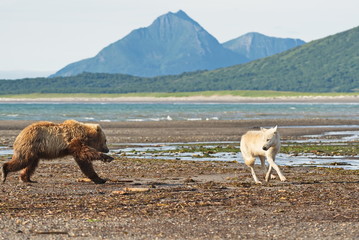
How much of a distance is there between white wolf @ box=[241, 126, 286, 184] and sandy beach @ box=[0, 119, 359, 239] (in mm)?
426

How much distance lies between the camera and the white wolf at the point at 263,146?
55.9 feet

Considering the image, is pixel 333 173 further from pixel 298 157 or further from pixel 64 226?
pixel 64 226

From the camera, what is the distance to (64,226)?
10789 mm

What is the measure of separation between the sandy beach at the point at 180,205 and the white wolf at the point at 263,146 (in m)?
0.43

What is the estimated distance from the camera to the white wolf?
1703 cm

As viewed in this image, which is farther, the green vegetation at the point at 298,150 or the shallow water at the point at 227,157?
the green vegetation at the point at 298,150

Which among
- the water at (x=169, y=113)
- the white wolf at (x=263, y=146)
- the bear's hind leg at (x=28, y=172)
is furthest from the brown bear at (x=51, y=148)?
the water at (x=169, y=113)

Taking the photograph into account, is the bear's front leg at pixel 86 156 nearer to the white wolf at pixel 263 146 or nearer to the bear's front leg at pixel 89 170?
the bear's front leg at pixel 89 170

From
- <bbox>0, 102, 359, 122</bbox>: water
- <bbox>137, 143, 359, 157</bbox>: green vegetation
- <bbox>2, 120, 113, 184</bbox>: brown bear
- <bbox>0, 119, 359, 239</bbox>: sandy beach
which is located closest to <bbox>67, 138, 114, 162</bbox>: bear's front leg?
<bbox>2, 120, 113, 184</bbox>: brown bear

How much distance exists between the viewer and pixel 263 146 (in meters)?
17.0

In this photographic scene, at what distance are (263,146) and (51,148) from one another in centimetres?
514

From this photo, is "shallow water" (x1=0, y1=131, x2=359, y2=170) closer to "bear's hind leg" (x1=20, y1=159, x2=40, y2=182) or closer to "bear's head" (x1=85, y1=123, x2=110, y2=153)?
"bear's head" (x1=85, y1=123, x2=110, y2=153)

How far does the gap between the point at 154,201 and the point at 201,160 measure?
10.9 m

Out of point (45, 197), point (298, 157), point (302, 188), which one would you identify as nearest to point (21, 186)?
point (45, 197)
